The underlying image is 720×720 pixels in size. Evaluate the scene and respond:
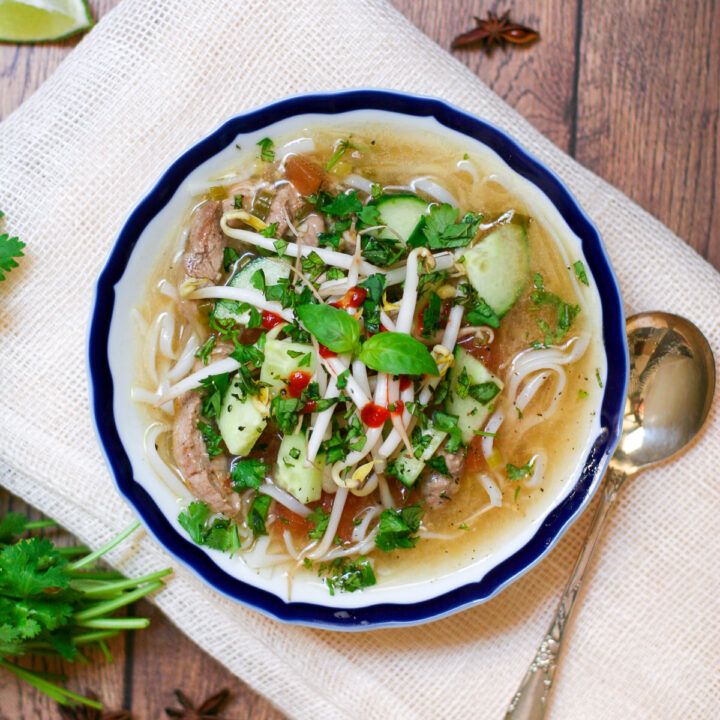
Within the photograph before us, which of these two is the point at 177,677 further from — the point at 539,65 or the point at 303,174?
the point at 539,65

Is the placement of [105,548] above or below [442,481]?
below

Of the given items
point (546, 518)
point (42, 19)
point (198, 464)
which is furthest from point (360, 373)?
point (42, 19)

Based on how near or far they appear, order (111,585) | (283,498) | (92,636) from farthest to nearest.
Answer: (92,636)
(111,585)
(283,498)

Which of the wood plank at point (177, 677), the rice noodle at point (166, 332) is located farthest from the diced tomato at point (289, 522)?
the wood plank at point (177, 677)

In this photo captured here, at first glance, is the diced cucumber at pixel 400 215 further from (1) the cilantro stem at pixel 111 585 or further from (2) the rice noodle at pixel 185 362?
(1) the cilantro stem at pixel 111 585

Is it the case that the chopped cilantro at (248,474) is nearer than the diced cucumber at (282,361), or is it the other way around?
the diced cucumber at (282,361)

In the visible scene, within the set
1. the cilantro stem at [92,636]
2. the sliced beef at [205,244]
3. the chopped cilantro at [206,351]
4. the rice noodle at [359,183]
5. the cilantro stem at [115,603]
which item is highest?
the rice noodle at [359,183]

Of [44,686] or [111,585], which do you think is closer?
[111,585]

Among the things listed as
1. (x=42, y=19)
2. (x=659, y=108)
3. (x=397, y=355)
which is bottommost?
(x=397, y=355)

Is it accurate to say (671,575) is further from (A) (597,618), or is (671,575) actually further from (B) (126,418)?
(B) (126,418)
